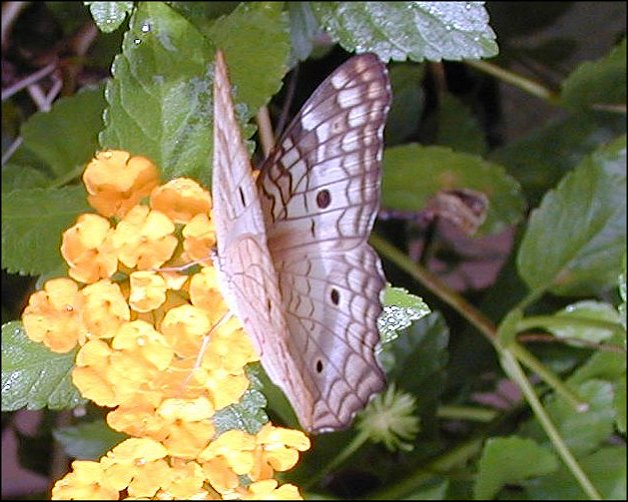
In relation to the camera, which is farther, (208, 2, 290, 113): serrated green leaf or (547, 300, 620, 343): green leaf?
(547, 300, 620, 343): green leaf

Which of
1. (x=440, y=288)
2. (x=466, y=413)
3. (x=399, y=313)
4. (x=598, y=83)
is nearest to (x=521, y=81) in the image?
(x=598, y=83)

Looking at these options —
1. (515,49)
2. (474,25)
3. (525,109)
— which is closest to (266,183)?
(474,25)

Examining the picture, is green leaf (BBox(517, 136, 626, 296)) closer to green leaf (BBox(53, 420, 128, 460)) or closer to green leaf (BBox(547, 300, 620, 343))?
green leaf (BBox(547, 300, 620, 343))

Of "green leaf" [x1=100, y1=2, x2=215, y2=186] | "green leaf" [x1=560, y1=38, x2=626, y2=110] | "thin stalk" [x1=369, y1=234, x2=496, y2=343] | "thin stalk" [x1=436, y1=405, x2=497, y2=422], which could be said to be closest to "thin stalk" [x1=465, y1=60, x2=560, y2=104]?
"green leaf" [x1=560, y1=38, x2=626, y2=110]

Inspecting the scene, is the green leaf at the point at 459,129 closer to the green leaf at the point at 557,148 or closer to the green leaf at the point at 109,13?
the green leaf at the point at 557,148

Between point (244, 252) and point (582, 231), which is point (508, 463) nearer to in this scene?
point (582, 231)

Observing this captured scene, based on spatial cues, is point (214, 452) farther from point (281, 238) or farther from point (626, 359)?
point (626, 359)

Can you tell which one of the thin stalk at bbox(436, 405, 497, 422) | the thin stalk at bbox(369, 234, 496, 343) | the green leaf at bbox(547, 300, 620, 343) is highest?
the thin stalk at bbox(369, 234, 496, 343)
